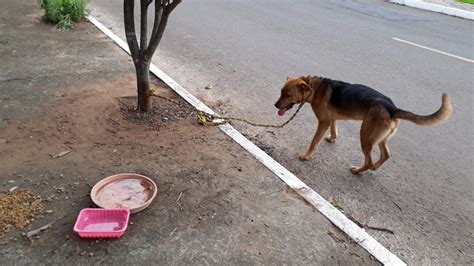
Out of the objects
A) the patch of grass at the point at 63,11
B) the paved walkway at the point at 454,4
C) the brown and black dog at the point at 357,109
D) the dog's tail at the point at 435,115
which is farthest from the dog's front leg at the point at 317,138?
the paved walkway at the point at 454,4

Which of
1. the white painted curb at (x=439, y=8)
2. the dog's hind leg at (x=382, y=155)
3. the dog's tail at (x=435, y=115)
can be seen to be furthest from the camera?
the white painted curb at (x=439, y=8)

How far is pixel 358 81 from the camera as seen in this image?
20.1 feet

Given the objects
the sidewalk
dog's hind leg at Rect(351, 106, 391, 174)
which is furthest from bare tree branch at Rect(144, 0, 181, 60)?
dog's hind leg at Rect(351, 106, 391, 174)

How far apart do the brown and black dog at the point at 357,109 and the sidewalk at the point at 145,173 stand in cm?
82

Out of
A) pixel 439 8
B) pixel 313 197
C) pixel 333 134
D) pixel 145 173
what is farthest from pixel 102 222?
pixel 439 8

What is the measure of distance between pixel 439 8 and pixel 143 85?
1111 centimetres

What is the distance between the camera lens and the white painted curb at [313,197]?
9.42 ft

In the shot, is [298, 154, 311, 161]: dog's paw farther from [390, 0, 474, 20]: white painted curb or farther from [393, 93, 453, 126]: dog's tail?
[390, 0, 474, 20]: white painted curb

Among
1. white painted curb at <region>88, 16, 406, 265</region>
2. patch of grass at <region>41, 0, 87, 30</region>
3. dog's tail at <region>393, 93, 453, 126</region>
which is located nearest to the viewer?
white painted curb at <region>88, 16, 406, 265</region>

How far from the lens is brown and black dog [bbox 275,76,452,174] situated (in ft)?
11.5

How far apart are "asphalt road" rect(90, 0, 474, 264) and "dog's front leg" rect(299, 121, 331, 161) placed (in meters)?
0.08

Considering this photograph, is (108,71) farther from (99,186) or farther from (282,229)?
(282,229)

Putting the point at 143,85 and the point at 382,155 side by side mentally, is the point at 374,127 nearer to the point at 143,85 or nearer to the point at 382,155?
the point at 382,155

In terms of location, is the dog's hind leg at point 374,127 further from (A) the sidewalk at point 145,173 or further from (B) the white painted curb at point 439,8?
(B) the white painted curb at point 439,8
